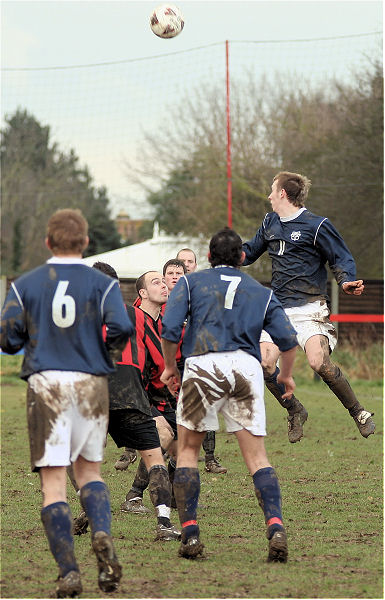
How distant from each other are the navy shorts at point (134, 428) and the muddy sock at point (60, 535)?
1535 millimetres

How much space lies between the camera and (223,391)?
5773mm

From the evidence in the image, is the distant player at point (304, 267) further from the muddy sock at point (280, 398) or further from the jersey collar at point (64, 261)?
the jersey collar at point (64, 261)

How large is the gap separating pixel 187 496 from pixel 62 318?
1.64 metres

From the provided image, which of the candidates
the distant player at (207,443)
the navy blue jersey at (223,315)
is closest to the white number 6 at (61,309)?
the navy blue jersey at (223,315)

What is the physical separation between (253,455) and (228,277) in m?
1.19

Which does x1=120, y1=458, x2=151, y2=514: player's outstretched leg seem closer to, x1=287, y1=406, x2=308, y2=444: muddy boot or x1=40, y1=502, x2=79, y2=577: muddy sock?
x1=287, y1=406, x2=308, y2=444: muddy boot

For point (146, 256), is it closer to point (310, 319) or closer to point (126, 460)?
point (126, 460)

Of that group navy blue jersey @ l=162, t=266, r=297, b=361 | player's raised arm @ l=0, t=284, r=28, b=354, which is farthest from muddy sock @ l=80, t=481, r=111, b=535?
navy blue jersey @ l=162, t=266, r=297, b=361

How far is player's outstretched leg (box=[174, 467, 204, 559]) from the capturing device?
5836mm

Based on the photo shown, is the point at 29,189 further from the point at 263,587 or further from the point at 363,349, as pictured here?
the point at 263,587

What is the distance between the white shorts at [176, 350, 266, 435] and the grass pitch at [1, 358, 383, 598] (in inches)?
35.7

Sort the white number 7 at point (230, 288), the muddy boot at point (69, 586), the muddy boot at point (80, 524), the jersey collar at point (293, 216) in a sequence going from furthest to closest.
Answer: the jersey collar at point (293, 216) → the muddy boot at point (80, 524) → the white number 7 at point (230, 288) → the muddy boot at point (69, 586)

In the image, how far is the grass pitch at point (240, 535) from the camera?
5215 mm

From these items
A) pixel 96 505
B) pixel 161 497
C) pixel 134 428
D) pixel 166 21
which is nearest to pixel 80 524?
pixel 161 497
